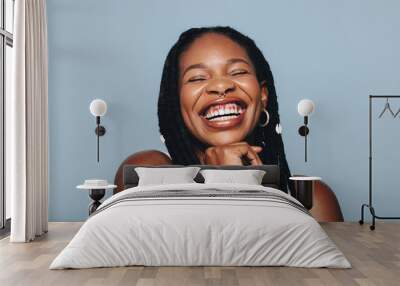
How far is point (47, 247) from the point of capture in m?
5.27

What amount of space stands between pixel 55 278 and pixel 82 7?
167 inches

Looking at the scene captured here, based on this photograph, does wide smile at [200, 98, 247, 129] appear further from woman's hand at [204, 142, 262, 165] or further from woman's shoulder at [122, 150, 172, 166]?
woman's shoulder at [122, 150, 172, 166]

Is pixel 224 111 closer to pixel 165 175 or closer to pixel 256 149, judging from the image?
pixel 256 149

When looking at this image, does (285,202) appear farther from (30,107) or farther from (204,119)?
(30,107)

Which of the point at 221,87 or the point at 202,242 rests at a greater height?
the point at 221,87

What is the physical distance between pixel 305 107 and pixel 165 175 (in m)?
1.96

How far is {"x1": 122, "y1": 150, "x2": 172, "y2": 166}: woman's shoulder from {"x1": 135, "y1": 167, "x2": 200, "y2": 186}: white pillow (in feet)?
1.38

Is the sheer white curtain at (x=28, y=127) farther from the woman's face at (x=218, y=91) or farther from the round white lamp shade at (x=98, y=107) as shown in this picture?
the woman's face at (x=218, y=91)

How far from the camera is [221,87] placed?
23.1 ft

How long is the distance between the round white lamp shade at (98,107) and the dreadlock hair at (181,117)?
29.0 inches

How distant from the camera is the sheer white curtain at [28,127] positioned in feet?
18.4

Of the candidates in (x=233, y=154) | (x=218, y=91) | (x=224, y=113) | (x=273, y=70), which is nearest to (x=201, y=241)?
(x=233, y=154)

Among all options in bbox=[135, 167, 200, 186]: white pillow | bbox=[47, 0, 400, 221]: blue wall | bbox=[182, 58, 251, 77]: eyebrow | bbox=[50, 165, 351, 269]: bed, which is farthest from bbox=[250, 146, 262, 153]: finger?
bbox=[50, 165, 351, 269]: bed

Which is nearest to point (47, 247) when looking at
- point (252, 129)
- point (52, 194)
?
point (52, 194)
